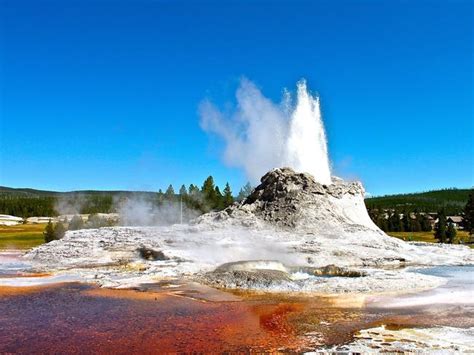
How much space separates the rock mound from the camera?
155 feet

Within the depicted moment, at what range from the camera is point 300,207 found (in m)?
49.1

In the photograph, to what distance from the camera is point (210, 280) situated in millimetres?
29328

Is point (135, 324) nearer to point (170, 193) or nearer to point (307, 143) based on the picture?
point (307, 143)

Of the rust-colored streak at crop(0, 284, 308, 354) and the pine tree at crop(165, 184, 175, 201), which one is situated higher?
the pine tree at crop(165, 184, 175, 201)

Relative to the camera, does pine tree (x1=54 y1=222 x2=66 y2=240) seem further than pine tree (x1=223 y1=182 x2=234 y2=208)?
No

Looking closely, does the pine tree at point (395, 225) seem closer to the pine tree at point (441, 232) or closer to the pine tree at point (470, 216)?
the pine tree at point (470, 216)

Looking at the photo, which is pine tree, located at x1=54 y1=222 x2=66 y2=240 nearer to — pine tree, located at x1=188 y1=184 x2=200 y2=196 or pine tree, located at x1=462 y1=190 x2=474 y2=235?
pine tree, located at x1=188 y1=184 x2=200 y2=196

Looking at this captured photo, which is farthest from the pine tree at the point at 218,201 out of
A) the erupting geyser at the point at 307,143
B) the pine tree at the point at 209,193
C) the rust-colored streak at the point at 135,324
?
the rust-colored streak at the point at 135,324

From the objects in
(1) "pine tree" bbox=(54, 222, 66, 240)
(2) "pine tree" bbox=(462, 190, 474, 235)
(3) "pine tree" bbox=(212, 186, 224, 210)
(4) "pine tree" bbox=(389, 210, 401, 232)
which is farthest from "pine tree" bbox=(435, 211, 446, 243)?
(1) "pine tree" bbox=(54, 222, 66, 240)

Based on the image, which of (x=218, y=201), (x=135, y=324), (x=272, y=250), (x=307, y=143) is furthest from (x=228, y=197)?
(x=135, y=324)

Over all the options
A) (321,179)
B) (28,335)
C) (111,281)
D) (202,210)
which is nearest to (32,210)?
(202,210)

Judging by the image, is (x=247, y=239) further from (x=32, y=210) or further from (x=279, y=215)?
(x=32, y=210)

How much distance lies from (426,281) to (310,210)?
2006 centimetres

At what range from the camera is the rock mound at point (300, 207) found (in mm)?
47219
